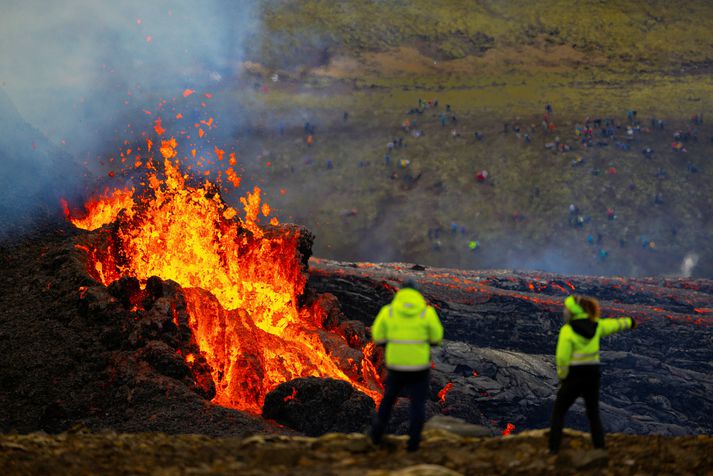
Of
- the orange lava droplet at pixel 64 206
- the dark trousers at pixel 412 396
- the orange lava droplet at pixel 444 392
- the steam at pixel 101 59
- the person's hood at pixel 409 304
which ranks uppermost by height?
the steam at pixel 101 59

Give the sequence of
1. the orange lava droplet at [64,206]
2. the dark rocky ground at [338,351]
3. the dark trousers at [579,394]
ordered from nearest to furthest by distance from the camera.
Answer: the dark trousers at [579,394], the dark rocky ground at [338,351], the orange lava droplet at [64,206]

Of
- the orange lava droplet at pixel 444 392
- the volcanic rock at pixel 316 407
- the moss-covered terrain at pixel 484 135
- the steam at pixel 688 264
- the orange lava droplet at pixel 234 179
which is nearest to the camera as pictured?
the volcanic rock at pixel 316 407

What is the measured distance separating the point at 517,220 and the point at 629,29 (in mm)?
48374

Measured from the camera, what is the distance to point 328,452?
9375mm

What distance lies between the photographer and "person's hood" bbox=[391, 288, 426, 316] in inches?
349

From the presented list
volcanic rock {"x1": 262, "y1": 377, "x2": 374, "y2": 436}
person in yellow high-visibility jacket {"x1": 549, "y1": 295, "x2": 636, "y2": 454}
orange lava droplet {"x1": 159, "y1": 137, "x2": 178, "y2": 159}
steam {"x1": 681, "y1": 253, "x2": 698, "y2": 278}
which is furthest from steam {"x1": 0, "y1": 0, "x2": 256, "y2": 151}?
steam {"x1": 681, "y1": 253, "x2": 698, "y2": 278}

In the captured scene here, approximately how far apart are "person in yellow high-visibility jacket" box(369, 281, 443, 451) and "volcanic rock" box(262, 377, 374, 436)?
8.02m

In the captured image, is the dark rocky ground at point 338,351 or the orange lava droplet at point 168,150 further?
the orange lava droplet at point 168,150

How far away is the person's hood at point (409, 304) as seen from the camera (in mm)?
8875

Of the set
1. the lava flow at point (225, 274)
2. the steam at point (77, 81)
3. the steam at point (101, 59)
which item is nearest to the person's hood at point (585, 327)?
the lava flow at point (225, 274)

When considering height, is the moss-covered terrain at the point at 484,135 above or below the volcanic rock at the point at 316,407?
above

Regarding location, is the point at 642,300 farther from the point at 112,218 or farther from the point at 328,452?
the point at 328,452

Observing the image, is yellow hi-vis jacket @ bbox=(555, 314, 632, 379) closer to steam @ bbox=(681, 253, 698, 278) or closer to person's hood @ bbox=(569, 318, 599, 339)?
person's hood @ bbox=(569, 318, 599, 339)

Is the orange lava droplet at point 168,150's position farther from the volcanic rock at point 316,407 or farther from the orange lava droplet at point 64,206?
the volcanic rock at point 316,407
